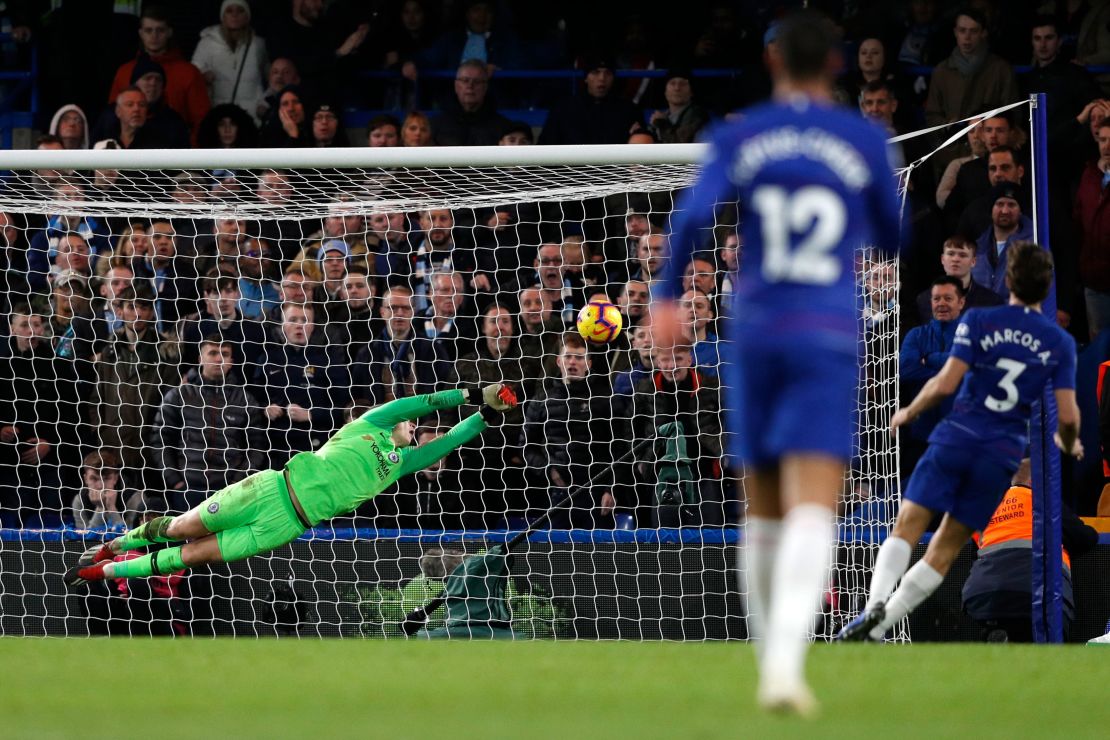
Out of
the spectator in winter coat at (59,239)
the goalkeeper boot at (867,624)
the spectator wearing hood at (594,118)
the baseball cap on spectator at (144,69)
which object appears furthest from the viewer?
the baseball cap on spectator at (144,69)

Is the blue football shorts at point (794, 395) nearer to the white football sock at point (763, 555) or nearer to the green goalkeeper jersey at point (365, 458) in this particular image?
the white football sock at point (763, 555)

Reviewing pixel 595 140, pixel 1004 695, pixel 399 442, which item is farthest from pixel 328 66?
pixel 1004 695

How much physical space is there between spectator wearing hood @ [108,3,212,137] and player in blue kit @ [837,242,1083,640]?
317 inches

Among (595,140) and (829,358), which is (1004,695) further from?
(595,140)

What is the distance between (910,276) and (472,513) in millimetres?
3574

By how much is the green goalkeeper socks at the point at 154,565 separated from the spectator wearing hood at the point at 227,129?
4.42 metres

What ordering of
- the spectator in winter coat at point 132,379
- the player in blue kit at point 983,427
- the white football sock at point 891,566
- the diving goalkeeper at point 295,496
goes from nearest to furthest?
1. the player in blue kit at point 983,427
2. the white football sock at point 891,566
3. the diving goalkeeper at point 295,496
4. the spectator in winter coat at point 132,379

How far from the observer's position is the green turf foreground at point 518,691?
4133 millimetres

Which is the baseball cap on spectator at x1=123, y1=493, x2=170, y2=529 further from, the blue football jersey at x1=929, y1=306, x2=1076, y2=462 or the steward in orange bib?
the blue football jersey at x1=929, y1=306, x2=1076, y2=462

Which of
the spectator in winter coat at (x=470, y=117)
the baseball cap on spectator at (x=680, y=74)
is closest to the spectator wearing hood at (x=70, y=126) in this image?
the spectator in winter coat at (x=470, y=117)

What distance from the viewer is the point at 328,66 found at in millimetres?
13703

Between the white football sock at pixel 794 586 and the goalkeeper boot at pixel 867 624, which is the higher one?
the white football sock at pixel 794 586

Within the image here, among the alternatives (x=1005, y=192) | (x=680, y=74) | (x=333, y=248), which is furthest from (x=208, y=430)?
(x=1005, y=192)

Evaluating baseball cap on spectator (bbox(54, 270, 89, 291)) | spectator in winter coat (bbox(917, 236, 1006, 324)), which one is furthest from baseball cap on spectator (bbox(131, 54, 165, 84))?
spectator in winter coat (bbox(917, 236, 1006, 324))
